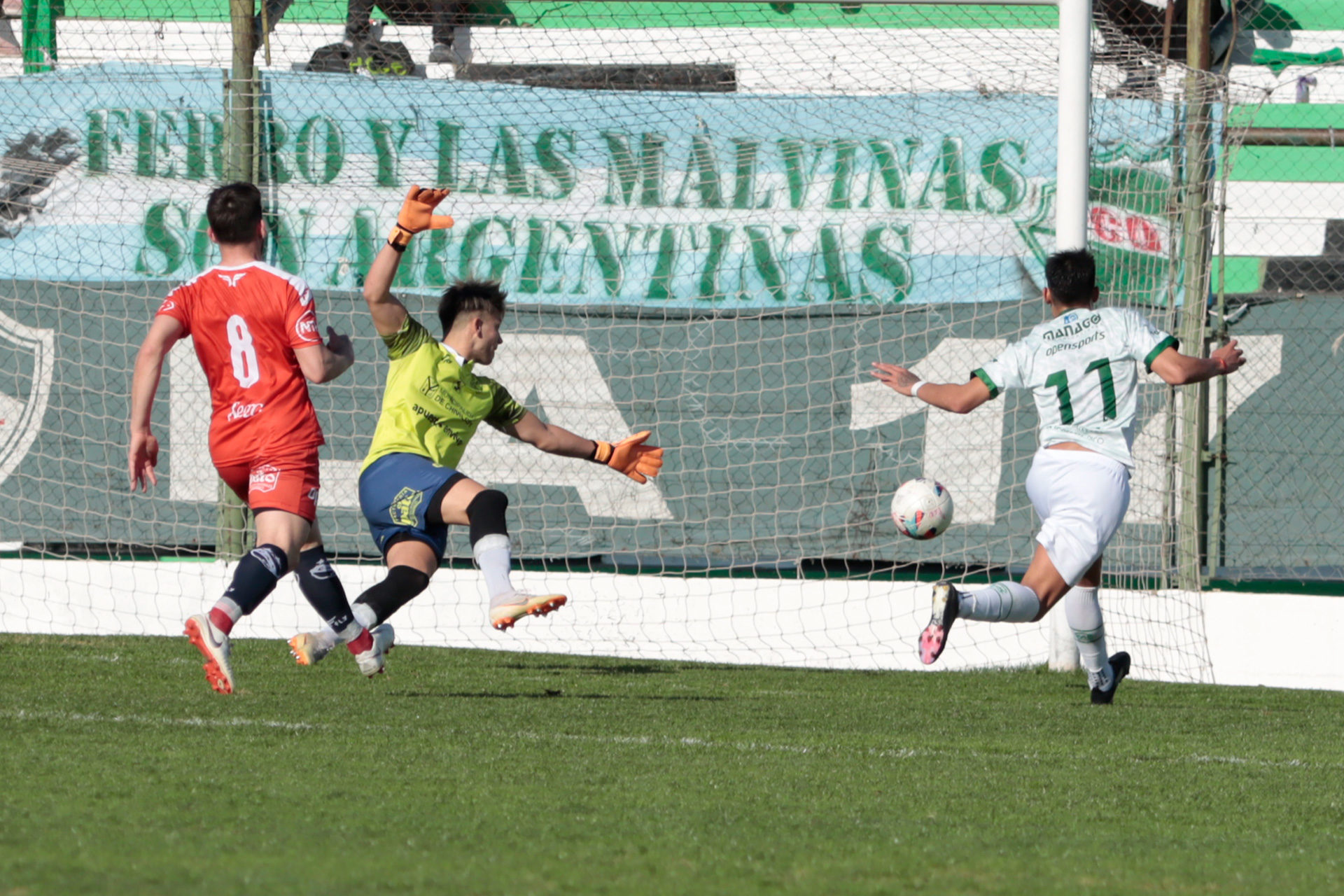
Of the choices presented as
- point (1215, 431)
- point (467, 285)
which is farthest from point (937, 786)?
point (1215, 431)

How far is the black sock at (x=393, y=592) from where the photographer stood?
566cm

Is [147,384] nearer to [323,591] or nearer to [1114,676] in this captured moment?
[323,591]

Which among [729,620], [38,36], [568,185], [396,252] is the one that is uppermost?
[38,36]

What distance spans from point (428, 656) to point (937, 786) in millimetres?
4333

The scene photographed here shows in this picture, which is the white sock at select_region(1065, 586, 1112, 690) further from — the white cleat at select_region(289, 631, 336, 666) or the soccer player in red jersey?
the white cleat at select_region(289, 631, 336, 666)

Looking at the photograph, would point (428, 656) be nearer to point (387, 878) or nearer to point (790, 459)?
point (790, 459)

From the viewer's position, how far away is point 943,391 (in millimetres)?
6023

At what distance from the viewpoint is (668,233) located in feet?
32.3

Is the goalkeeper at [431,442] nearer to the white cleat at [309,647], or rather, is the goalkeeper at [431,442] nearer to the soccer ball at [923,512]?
the white cleat at [309,647]

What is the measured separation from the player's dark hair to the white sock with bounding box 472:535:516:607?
52.3 inches

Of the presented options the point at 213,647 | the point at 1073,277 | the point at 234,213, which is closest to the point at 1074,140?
the point at 1073,277

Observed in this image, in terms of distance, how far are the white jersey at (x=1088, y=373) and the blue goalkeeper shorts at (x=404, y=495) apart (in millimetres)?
2093

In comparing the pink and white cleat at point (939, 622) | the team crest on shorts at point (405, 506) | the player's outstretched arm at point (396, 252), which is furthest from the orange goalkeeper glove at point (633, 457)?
the pink and white cleat at point (939, 622)

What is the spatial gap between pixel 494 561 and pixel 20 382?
17.9 feet
